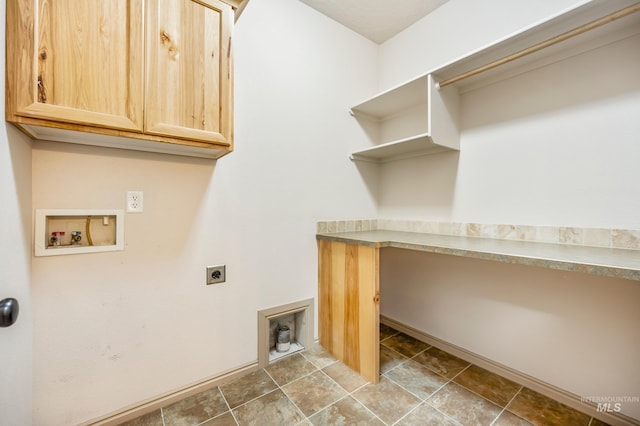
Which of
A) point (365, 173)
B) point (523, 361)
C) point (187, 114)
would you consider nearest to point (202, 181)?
point (187, 114)

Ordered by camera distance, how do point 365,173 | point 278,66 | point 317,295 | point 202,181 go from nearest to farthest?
1. point 202,181
2. point 278,66
3. point 317,295
4. point 365,173

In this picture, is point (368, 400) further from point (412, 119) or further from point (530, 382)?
point (412, 119)

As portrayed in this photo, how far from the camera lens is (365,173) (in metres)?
2.33

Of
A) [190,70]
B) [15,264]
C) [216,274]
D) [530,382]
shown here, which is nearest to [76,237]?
[15,264]

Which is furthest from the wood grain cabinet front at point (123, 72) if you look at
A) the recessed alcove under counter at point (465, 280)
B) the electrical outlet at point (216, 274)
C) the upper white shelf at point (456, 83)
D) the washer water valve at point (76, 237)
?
the upper white shelf at point (456, 83)

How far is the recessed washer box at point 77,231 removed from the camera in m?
1.09

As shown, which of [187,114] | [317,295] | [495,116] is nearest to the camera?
[187,114]

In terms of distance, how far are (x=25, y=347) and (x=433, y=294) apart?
2.32 meters

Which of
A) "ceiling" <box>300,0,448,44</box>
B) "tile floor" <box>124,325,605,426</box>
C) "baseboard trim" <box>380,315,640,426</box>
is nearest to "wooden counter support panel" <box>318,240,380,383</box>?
"tile floor" <box>124,325,605,426</box>

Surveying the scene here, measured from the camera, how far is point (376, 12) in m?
2.01

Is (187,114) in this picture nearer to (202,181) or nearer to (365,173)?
(202,181)

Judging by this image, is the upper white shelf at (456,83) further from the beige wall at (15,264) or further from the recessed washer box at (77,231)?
the beige wall at (15,264)

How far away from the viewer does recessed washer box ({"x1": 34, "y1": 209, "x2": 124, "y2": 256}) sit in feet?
3.59

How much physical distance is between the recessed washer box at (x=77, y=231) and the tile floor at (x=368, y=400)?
36.0 inches
